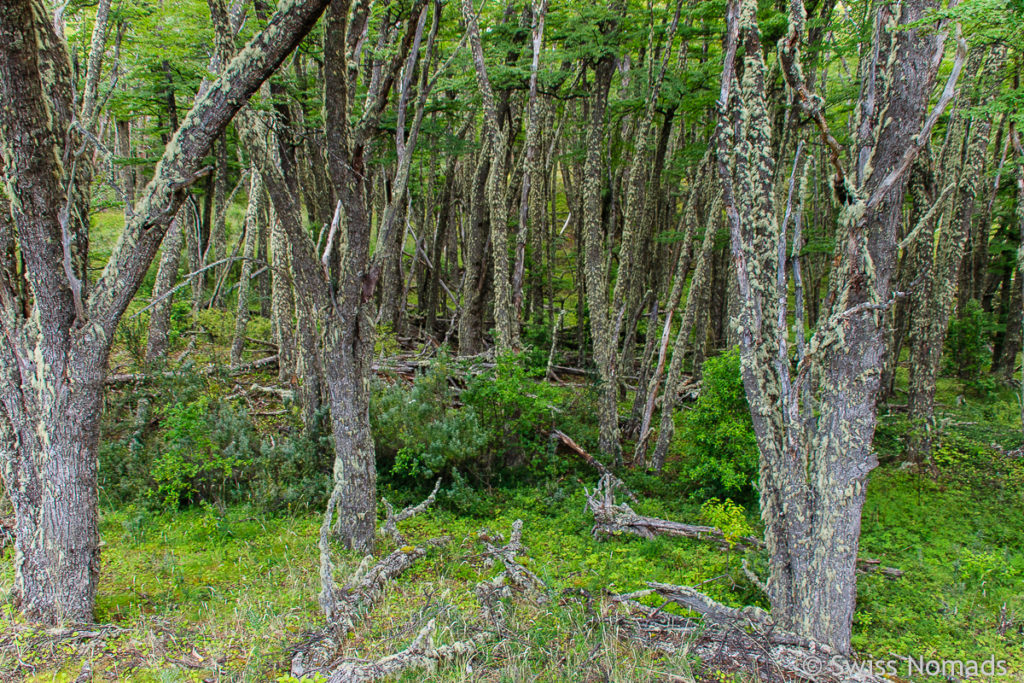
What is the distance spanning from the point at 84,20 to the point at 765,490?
41.9 feet

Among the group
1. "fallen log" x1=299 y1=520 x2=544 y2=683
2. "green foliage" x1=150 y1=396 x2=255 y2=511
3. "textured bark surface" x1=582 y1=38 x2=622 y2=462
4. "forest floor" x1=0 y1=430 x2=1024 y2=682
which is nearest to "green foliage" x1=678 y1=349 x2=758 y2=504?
"forest floor" x1=0 y1=430 x2=1024 y2=682

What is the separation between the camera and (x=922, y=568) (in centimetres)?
519

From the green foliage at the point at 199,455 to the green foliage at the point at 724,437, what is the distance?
5.20 metres

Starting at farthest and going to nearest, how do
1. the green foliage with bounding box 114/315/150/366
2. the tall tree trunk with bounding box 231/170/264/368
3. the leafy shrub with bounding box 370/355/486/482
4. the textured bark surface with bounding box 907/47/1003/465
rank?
the tall tree trunk with bounding box 231/170/264/368
the green foliage with bounding box 114/315/150/366
the textured bark surface with bounding box 907/47/1003/465
the leafy shrub with bounding box 370/355/486/482

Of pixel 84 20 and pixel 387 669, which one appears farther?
pixel 84 20

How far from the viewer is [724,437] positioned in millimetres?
6680

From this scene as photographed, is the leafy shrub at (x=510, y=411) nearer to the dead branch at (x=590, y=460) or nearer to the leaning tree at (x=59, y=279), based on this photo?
the dead branch at (x=590, y=460)

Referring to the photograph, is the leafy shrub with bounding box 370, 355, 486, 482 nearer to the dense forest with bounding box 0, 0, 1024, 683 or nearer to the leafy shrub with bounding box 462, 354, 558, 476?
the dense forest with bounding box 0, 0, 1024, 683

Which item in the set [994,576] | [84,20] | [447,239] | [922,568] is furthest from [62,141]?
[447,239]

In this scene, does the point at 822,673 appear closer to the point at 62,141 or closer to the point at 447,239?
the point at 62,141

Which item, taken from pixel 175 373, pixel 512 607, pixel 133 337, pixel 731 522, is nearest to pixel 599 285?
pixel 731 522

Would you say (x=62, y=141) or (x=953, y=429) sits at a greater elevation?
(x=62, y=141)

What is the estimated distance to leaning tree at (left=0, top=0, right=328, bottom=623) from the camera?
3.44 meters

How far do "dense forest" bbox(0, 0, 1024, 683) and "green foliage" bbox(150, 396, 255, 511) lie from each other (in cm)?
5
